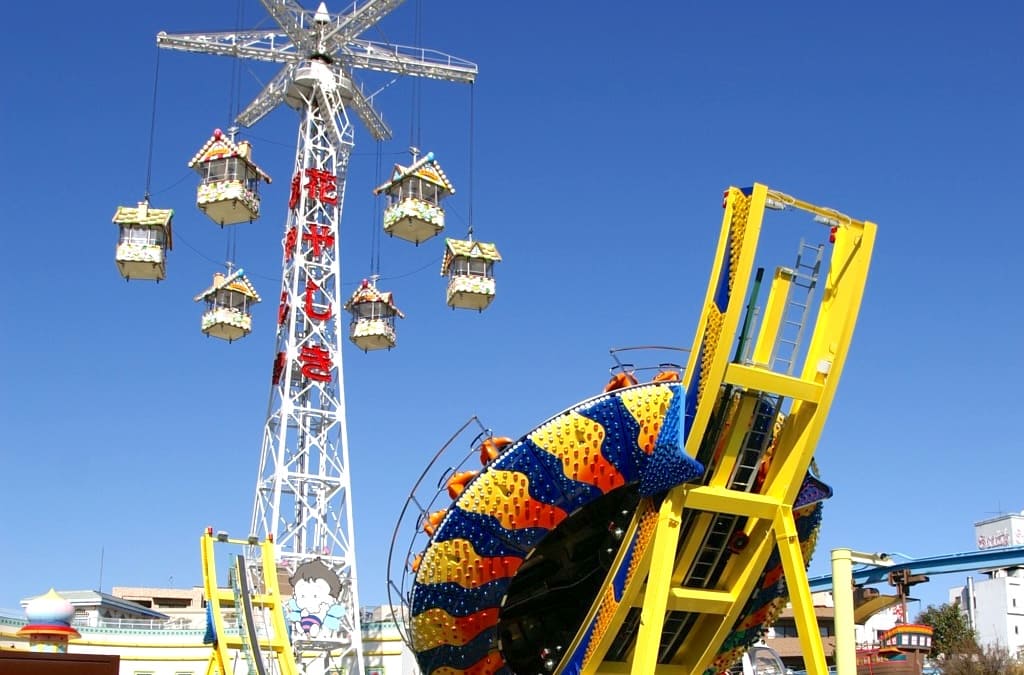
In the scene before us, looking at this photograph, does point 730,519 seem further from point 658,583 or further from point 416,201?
point 416,201

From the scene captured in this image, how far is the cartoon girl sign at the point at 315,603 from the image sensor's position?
45.8 metres

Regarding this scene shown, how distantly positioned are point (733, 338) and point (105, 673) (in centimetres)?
1238

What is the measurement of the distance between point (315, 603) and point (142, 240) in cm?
1406

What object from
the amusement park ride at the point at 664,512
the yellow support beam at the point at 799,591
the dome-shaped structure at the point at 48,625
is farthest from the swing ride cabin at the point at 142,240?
the yellow support beam at the point at 799,591

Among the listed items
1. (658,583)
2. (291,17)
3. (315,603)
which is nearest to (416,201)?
(291,17)

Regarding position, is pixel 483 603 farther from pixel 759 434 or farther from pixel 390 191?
pixel 390 191

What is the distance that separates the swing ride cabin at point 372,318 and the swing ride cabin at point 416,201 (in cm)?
A: 379

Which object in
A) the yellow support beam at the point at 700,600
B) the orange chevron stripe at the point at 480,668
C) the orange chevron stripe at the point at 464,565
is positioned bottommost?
the orange chevron stripe at the point at 480,668

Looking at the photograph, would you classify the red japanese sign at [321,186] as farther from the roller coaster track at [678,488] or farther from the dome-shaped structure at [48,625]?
the roller coaster track at [678,488]

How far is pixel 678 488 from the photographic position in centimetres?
2447

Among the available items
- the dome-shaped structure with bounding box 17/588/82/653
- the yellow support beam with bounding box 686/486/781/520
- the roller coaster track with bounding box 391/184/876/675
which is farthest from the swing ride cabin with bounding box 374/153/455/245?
the yellow support beam with bounding box 686/486/781/520

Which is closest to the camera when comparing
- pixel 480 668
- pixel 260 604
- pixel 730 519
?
pixel 730 519

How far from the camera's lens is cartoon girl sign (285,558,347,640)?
150 ft

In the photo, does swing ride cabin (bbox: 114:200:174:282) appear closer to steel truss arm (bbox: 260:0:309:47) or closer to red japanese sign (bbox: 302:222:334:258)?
red japanese sign (bbox: 302:222:334:258)
